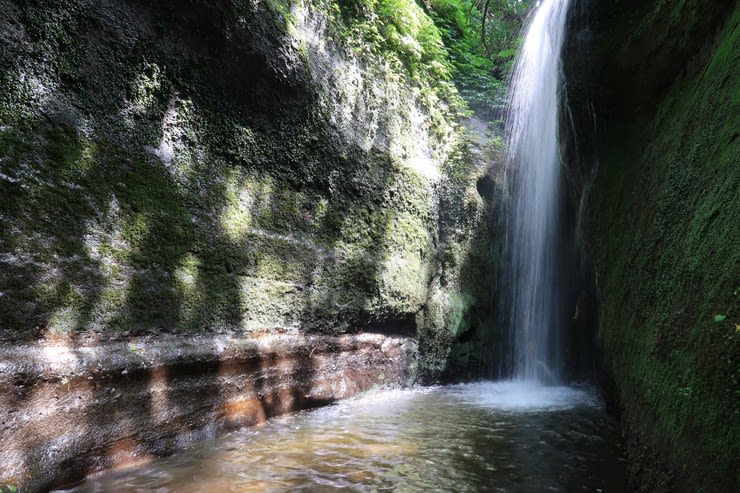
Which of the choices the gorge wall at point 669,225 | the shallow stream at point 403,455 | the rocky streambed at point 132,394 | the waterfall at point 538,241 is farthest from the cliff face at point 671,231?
the rocky streambed at point 132,394

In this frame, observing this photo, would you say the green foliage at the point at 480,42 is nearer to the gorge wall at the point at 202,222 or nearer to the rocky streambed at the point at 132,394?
the gorge wall at the point at 202,222

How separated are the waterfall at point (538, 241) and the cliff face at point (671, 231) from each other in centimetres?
157

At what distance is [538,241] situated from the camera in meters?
7.51

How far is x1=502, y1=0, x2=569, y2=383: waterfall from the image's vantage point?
24.0 ft

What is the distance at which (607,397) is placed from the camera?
15.0ft

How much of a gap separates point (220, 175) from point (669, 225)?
3.79 m

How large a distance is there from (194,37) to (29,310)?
2.59 metres

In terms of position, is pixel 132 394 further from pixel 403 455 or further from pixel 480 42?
pixel 480 42

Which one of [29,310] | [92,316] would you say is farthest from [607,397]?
Answer: [29,310]

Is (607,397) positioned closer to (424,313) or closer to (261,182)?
(424,313)

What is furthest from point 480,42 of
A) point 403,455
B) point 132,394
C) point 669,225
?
point 132,394

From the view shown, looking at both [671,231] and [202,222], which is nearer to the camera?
[671,231]

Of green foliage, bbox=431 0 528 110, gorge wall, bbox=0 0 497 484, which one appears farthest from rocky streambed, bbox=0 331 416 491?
green foliage, bbox=431 0 528 110

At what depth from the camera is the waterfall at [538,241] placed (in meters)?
7.30
